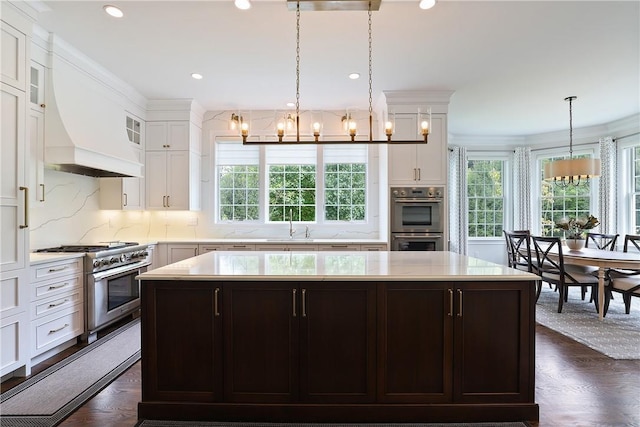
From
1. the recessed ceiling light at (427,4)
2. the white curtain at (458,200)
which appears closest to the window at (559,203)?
the white curtain at (458,200)

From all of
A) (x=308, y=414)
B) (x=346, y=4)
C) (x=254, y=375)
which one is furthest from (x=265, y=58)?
(x=308, y=414)

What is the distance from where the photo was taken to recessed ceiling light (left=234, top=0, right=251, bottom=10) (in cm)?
254

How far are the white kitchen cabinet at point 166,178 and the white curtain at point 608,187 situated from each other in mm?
7008

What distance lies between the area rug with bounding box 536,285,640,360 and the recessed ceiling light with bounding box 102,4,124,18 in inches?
202

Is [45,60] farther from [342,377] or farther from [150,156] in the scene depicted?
[342,377]

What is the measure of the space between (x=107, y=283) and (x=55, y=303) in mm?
565

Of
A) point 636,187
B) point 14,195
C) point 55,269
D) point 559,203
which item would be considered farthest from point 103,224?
point 636,187

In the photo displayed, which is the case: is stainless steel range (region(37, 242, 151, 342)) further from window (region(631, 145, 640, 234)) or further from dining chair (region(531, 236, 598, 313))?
window (region(631, 145, 640, 234))

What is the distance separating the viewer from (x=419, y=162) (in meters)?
4.54

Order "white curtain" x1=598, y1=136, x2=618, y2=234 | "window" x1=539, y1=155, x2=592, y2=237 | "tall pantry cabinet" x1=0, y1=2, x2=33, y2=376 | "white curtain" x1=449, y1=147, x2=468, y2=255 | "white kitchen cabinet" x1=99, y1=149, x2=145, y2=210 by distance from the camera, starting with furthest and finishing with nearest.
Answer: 1. "white curtain" x1=449, y1=147, x2=468, y2=255
2. "window" x1=539, y1=155, x2=592, y2=237
3. "white curtain" x1=598, y1=136, x2=618, y2=234
4. "white kitchen cabinet" x1=99, y1=149, x2=145, y2=210
5. "tall pantry cabinet" x1=0, y1=2, x2=33, y2=376

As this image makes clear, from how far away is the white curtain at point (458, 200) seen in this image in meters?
6.64

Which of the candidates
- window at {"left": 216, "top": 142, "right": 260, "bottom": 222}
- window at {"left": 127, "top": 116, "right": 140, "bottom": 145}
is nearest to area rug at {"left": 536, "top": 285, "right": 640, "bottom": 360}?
window at {"left": 216, "top": 142, "right": 260, "bottom": 222}

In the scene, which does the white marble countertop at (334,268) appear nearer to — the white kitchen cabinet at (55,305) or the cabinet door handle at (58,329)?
the white kitchen cabinet at (55,305)

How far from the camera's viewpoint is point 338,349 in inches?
81.5
